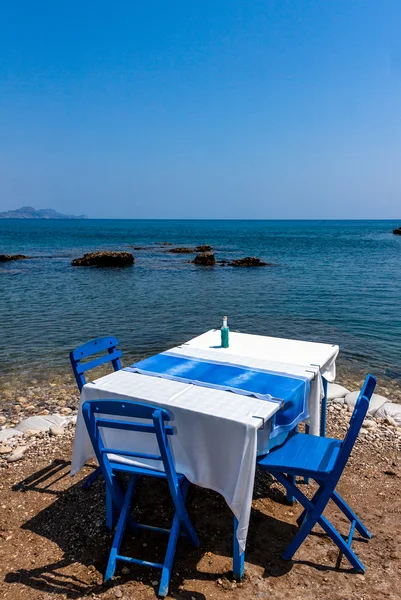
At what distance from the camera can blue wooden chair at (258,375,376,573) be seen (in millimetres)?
3840

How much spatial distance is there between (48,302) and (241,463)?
18.6 metres

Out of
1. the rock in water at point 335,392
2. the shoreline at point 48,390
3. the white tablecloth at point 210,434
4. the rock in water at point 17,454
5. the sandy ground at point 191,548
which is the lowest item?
the shoreline at point 48,390

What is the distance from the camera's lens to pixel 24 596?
12.3ft

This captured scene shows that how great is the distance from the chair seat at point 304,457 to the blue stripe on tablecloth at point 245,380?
20 centimetres

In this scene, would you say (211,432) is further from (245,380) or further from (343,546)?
(343,546)

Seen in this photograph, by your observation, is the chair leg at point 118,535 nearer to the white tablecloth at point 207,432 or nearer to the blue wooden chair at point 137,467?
the blue wooden chair at point 137,467

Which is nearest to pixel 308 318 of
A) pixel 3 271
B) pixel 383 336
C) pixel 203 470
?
pixel 383 336

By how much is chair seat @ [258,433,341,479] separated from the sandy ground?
87 centimetres

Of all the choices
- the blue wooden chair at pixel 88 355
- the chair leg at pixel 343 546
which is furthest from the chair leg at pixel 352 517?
the blue wooden chair at pixel 88 355

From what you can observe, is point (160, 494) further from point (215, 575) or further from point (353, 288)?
point (353, 288)

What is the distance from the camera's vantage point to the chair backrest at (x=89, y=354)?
200 inches

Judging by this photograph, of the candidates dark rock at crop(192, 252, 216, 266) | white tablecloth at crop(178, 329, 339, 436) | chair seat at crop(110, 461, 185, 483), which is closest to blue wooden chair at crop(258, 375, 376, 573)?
white tablecloth at crop(178, 329, 339, 436)

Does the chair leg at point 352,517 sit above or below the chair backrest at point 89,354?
below

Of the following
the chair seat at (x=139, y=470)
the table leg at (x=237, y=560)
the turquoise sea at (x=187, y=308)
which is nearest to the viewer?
the table leg at (x=237, y=560)
